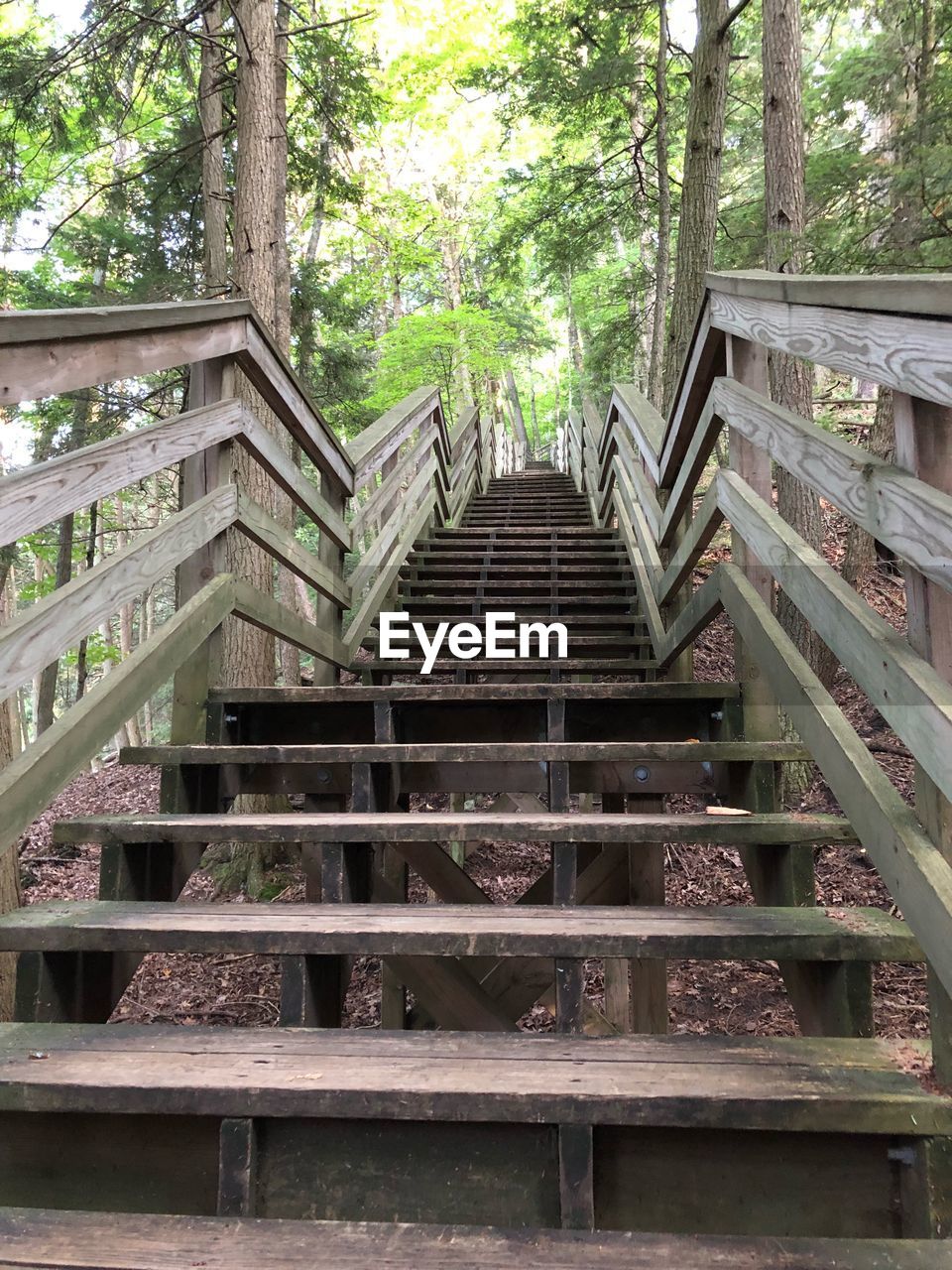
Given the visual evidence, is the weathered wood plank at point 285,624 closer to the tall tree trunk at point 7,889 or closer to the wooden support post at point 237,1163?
the tall tree trunk at point 7,889

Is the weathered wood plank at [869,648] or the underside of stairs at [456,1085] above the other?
the weathered wood plank at [869,648]

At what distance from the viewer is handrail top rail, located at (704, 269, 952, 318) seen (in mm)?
1198

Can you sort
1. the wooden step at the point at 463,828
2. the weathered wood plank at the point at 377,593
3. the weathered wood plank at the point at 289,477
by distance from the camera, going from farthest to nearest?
the weathered wood plank at the point at 377,593 < the weathered wood plank at the point at 289,477 < the wooden step at the point at 463,828

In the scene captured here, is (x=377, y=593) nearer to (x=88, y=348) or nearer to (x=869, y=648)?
(x=88, y=348)

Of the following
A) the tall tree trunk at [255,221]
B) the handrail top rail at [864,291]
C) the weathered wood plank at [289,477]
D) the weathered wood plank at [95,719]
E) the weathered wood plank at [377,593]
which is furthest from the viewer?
the tall tree trunk at [255,221]

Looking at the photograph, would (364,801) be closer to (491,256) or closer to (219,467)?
(219,467)

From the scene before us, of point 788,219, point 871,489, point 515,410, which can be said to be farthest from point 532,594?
point 515,410

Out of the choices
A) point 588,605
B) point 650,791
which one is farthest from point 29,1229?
point 588,605

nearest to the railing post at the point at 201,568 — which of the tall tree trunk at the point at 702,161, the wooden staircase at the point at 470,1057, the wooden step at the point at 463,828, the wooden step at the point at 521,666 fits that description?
the wooden staircase at the point at 470,1057

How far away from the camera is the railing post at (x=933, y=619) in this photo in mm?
1336

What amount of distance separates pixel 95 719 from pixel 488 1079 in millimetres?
1292

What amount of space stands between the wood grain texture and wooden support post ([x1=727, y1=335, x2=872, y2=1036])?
18.6 inches

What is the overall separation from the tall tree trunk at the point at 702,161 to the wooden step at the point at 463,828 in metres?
5.14

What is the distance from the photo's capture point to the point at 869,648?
58.8 inches
